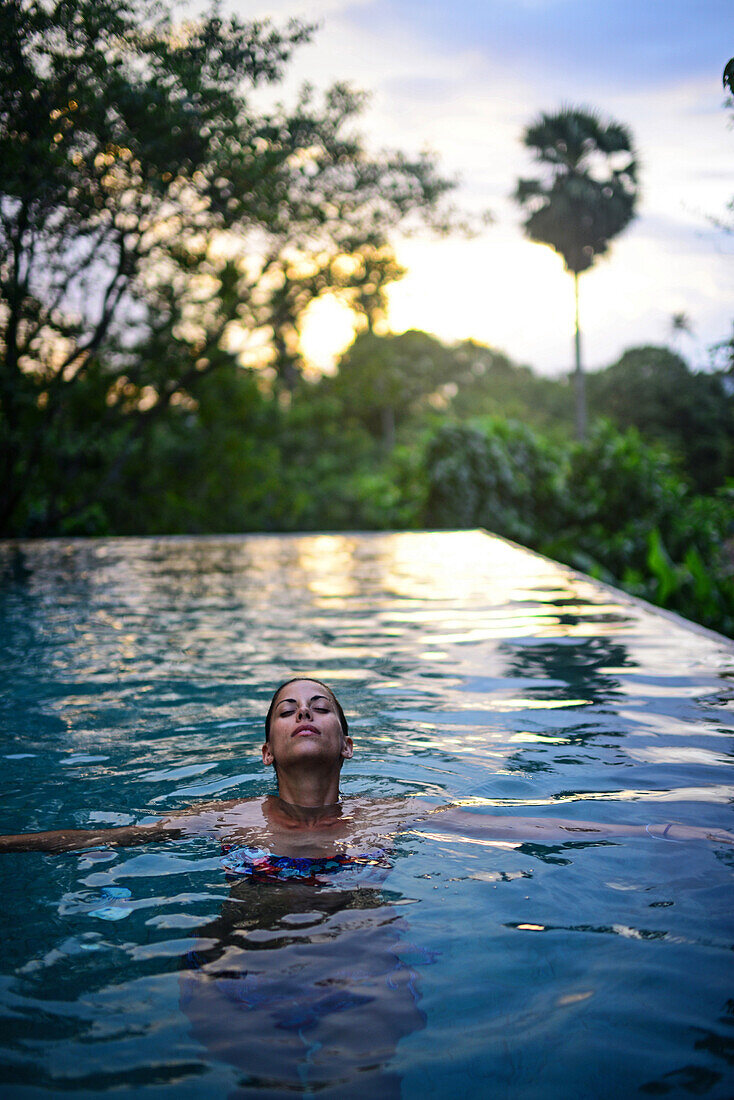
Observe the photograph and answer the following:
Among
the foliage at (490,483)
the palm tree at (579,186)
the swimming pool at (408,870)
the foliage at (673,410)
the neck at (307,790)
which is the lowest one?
the swimming pool at (408,870)

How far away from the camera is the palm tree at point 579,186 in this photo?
108ft

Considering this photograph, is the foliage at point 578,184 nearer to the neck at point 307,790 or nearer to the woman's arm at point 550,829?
the woman's arm at point 550,829

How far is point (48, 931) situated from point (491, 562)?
9.25 m

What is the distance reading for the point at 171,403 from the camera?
1730cm

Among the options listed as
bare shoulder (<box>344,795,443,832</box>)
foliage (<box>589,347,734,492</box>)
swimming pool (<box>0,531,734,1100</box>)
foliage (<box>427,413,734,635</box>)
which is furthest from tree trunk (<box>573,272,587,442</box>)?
bare shoulder (<box>344,795,443,832</box>)

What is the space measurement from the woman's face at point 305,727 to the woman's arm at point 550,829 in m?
0.51

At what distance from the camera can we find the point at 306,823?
334 cm

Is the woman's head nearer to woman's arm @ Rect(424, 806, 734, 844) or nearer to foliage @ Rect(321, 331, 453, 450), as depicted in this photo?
woman's arm @ Rect(424, 806, 734, 844)

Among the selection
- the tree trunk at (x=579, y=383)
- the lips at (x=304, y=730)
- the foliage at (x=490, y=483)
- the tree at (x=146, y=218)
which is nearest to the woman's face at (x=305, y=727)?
the lips at (x=304, y=730)

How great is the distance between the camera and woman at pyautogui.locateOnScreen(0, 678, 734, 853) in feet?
10.6

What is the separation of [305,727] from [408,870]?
0.54 m

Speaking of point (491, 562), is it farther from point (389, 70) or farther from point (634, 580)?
point (389, 70)

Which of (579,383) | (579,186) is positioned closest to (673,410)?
(579,383)

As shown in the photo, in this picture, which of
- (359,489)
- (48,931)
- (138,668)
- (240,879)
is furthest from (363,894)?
(359,489)
